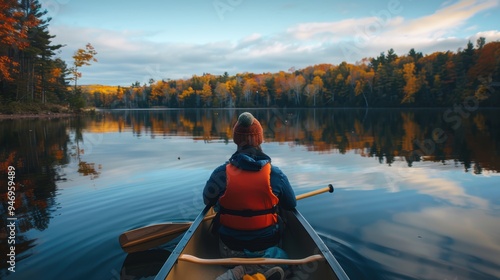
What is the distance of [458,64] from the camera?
7119 cm

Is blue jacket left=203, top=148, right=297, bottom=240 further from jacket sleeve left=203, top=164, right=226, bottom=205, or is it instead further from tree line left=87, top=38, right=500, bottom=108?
tree line left=87, top=38, right=500, bottom=108

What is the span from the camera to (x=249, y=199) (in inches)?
148

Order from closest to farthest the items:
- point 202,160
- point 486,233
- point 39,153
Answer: point 486,233, point 202,160, point 39,153

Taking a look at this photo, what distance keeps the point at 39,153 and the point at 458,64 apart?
79957mm

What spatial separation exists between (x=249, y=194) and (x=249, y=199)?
0.06 meters

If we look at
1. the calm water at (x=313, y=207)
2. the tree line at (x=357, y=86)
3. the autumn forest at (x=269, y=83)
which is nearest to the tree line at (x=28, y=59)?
the autumn forest at (x=269, y=83)

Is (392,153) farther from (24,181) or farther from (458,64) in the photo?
(458,64)

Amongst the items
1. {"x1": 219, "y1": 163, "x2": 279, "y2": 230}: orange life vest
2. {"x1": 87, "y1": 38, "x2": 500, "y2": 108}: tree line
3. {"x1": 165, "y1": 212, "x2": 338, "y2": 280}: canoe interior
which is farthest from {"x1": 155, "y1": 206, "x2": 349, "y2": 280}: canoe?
{"x1": 87, "y1": 38, "x2": 500, "y2": 108}: tree line

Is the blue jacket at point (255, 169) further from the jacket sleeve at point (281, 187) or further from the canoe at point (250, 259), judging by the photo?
the canoe at point (250, 259)

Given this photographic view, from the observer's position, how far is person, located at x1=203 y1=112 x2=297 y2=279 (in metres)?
3.72

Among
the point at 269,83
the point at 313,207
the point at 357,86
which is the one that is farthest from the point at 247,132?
the point at 269,83

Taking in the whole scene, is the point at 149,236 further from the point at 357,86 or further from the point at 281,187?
the point at 357,86

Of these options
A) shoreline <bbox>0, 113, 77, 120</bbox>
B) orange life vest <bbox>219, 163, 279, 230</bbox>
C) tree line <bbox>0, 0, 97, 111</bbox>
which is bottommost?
orange life vest <bbox>219, 163, 279, 230</bbox>

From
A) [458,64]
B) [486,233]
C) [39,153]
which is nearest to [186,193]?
[486,233]
